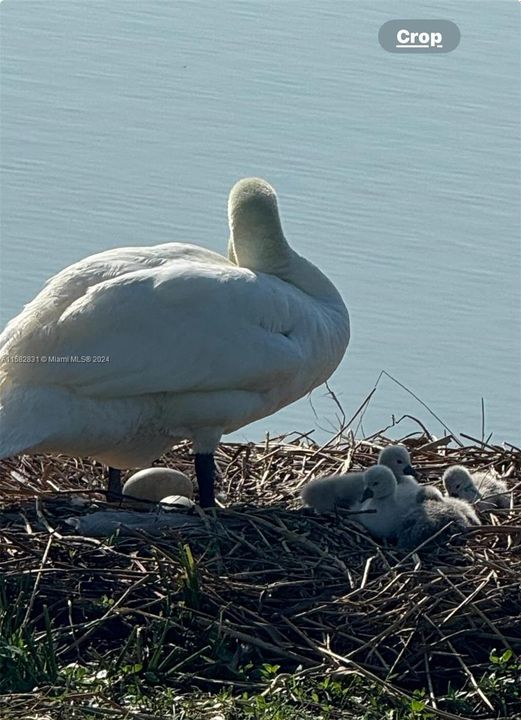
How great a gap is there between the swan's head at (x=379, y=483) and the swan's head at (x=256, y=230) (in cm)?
135

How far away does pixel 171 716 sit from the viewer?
516 centimetres

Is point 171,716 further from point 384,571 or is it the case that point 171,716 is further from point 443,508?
point 443,508

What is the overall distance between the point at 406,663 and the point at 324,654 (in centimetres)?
27

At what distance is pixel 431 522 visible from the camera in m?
6.41

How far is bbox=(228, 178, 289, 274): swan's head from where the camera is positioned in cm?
766

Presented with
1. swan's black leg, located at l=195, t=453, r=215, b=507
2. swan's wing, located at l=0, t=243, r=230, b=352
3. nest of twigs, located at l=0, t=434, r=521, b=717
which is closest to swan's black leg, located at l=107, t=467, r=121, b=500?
swan's black leg, located at l=195, t=453, r=215, b=507

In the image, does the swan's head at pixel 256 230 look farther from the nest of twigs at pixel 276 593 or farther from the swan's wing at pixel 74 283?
the nest of twigs at pixel 276 593

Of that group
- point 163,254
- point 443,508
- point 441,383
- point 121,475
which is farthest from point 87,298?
point 441,383

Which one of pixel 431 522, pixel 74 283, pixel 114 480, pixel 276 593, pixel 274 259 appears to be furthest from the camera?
pixel 274 259

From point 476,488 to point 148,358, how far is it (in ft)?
4.75

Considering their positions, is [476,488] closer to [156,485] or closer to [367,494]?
[367,494]

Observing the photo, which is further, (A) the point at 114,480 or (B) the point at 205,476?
(A) the point at 114,480

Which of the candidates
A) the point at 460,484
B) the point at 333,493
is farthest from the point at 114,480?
Result: the point at 460,484

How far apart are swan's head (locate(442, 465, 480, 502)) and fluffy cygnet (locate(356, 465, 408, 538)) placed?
0.42 meters
